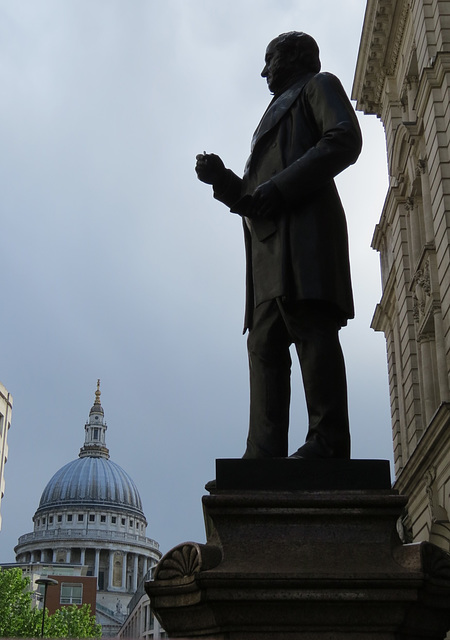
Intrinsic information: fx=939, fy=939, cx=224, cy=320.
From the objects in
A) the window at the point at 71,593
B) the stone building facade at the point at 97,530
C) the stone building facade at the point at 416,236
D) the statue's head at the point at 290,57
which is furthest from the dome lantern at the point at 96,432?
the statue's head at the point at 290,57

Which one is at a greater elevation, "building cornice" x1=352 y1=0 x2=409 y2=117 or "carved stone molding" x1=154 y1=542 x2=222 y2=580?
"building cornice" x1=352 y1=0 x2=409 y2=117

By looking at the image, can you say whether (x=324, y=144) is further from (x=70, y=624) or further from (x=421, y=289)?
(x=70, y=624)

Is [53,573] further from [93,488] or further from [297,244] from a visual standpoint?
[297,244]

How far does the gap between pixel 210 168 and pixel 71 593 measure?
103m

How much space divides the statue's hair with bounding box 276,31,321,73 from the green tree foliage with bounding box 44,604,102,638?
2193 inches

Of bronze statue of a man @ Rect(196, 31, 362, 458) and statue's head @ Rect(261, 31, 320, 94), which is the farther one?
statue's head @ Rect(261, 31, 320, 94)

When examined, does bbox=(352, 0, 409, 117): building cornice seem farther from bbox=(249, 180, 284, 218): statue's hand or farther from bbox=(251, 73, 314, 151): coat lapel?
bbox=(249, 180, 284, 218): statue's hand

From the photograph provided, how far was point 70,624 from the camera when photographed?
6931 centimetres

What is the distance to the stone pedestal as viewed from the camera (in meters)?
4.72

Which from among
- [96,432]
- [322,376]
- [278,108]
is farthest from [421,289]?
[96,432]

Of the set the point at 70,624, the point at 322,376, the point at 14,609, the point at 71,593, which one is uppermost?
the point at 71,593

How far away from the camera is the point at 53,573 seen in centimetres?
11044

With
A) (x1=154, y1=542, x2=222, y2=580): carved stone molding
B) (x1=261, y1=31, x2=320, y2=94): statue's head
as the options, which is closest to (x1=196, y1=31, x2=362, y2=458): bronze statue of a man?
(x1=261, y1=31, x2=320, y2=94): statue's head

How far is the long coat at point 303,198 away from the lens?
5840 millimetres
